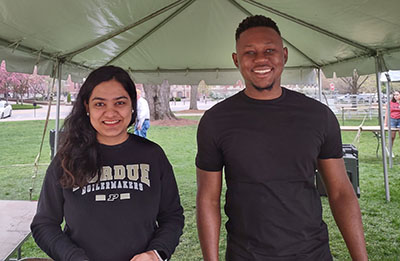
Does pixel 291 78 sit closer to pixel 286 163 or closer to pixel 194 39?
pixel 194 39

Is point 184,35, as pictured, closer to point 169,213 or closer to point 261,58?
point 261,58

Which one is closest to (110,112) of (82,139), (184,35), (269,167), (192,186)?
(82,139)

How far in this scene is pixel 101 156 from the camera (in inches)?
52.1

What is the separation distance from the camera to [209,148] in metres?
1.40

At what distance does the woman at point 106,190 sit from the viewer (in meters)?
1.20

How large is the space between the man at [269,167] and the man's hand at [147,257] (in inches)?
11.5

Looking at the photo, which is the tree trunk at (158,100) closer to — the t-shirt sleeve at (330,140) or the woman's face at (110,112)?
the woman's face at (110,112)

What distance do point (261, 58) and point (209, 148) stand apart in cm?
50

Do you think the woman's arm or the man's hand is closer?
the man's hand

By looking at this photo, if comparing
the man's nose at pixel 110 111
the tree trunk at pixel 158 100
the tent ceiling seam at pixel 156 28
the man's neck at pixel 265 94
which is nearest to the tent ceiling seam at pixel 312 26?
the tent ceiling seam at pixel 156 28

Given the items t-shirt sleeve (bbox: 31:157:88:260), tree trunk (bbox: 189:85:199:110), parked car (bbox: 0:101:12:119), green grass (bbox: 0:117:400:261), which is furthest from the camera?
Result: tree trunk (bbox: 189:85:199:110)

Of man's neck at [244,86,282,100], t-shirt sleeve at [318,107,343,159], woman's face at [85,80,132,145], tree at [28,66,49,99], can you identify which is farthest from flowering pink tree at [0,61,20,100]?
t-shirt sleeve at [318,107,343,159]

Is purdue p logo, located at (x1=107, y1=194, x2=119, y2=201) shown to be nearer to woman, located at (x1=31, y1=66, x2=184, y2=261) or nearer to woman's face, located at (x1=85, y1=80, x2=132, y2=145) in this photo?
woman, located at (x1=31, y1=66, x2=184, y2=261)

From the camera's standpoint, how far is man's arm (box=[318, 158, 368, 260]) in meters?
1.39
